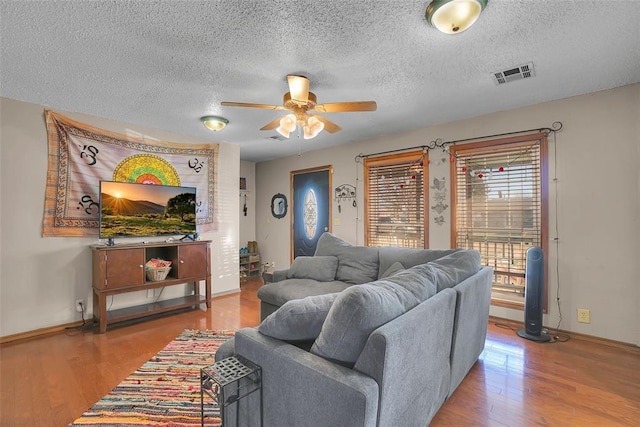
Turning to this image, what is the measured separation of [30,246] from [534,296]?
5062 mm

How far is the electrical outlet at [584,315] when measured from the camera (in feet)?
9.50

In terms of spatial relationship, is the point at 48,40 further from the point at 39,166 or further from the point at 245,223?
the point at 245,223

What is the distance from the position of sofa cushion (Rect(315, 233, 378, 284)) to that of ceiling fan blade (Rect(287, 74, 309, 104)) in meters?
1.74

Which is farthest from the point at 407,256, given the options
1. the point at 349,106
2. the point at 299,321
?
the point at 299,321

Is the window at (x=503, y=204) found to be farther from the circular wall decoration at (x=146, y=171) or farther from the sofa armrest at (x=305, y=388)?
the circular wall decoration at (x=146, y=171)

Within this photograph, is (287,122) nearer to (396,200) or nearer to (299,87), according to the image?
Answer: (299,87)

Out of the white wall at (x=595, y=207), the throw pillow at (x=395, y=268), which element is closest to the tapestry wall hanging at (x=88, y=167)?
→ the throw pillow at (x=395, y=268)

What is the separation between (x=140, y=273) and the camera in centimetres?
338

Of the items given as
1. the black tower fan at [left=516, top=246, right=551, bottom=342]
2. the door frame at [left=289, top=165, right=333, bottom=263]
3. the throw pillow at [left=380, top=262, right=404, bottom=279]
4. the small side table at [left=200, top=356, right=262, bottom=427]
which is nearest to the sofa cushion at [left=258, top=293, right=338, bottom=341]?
the small side table at [left=200, top=356, right=262, bottom=427]

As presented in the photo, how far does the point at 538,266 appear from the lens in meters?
2.92

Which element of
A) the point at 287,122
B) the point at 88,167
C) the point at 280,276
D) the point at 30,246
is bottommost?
the point at 280,276

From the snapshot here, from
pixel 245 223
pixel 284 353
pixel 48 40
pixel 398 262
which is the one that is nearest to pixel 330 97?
pixel 398 262

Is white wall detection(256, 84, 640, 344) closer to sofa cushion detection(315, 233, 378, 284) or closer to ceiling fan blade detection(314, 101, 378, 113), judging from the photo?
sofa cushion detection(315, 233, 378, 284)

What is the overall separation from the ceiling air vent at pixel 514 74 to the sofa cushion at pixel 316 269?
7.62 ft
